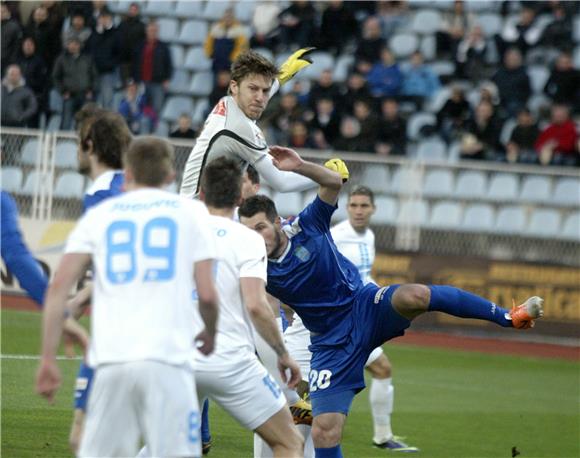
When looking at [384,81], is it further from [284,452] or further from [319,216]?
[284,452]

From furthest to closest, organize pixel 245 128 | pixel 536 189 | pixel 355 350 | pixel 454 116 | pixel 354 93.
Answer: pixel 454 116 → pixel 354 93 → pixel 536 189 → pixel 355 350 → pixel 245 128

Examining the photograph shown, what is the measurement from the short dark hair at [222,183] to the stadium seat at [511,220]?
14551mm

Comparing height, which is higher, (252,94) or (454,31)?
(454,31)

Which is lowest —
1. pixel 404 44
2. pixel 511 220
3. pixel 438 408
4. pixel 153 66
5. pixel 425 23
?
pixel 438 408

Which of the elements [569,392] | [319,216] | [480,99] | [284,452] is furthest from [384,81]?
[284,452]

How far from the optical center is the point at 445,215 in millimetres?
21109

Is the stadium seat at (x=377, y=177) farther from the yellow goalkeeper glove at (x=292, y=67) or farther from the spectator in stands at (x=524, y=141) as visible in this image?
the yellow goalkeeper glove at (x=292, y=67)

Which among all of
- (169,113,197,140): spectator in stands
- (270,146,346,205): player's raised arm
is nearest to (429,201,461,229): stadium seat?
(169,113,197,140): spectator in stands

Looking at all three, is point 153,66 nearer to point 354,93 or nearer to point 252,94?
point 354,93

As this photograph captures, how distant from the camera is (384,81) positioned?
888 inches

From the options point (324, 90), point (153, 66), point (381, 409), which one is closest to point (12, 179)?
point (153, 66)

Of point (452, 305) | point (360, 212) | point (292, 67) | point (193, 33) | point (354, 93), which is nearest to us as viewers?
point (452, 305)

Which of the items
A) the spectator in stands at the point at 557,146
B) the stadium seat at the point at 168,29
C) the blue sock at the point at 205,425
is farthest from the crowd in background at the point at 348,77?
the blue sock at the point at 205,425

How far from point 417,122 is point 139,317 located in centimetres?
1763
